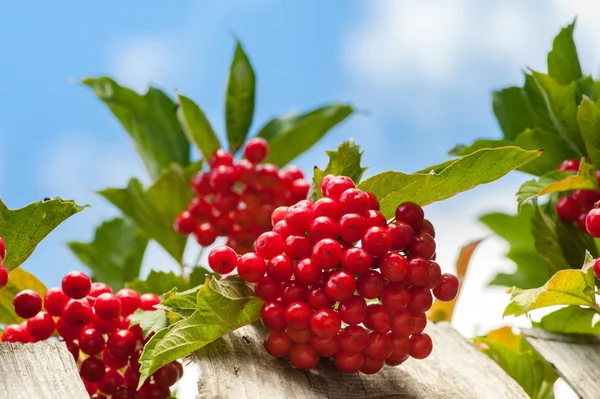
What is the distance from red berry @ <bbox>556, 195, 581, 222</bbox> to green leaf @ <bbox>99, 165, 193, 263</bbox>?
3.25 feet

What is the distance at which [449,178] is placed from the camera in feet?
3.73

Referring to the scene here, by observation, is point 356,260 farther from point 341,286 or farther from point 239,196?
point 239,196

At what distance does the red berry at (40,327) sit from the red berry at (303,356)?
0.40 meters

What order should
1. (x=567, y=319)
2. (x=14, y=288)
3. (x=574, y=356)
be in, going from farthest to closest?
(x=567, y=319), (x=574, y=356), (x=14, y=288)

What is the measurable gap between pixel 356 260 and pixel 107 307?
1.35ft

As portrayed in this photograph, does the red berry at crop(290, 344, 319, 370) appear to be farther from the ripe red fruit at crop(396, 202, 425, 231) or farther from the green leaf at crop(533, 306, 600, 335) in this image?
the green leaf at crop(533, 306, 600, 335)

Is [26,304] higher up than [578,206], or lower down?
higher up

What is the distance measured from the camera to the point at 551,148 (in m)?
1.68

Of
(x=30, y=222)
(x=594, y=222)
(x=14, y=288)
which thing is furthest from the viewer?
(x=14, y=288)

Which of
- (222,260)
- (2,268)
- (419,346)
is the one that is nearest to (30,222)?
(2,268)

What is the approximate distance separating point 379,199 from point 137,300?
44 centimetres

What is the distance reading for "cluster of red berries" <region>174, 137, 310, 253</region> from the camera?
188 centimetres

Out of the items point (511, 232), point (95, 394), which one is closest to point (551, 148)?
point (511, 232)

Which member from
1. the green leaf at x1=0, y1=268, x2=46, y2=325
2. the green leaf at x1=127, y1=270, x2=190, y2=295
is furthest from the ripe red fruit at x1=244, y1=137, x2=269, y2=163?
the green leaf at x1=0, y1=268, x2=46, y2=325
